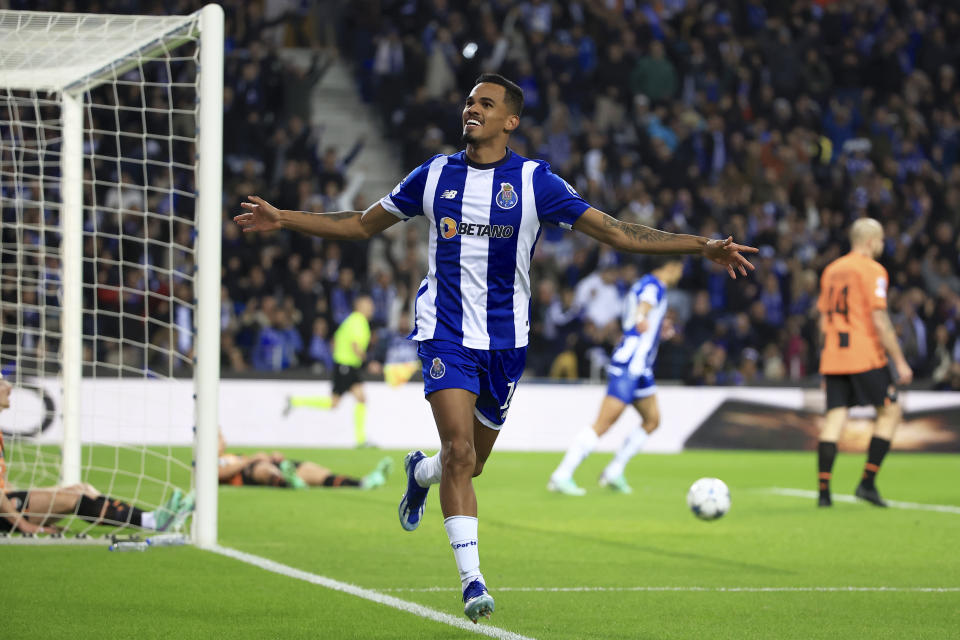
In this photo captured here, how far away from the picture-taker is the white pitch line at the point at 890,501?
11.0 m

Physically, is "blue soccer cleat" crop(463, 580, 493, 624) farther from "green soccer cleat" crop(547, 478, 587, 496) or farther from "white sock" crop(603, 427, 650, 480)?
"white sock" crop(603, 427, 650, 480)

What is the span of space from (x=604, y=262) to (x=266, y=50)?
6.55 metres

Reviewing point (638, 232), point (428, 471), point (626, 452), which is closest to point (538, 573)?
point (428, 471)

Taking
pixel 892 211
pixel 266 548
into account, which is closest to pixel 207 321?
pixel 266 548

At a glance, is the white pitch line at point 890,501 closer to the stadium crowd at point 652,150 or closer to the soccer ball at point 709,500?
the soccer ball at point 709,500

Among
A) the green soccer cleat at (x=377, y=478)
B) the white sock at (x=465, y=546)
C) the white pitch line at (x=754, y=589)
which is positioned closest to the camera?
the white sock at (x=465, y=546)

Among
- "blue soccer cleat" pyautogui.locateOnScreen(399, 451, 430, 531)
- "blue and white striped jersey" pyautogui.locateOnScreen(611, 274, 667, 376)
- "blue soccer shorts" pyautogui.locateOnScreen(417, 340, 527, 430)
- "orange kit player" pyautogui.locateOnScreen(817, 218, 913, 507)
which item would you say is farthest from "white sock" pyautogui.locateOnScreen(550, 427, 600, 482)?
"blue soccer shorts" pyautogui.locateOnScreen(417, 340, 527, 430)

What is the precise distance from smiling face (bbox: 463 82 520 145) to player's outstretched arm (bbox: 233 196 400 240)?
53 centimetres

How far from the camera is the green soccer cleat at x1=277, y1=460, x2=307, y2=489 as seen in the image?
11.6 metres

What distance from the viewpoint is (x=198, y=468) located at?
7.86 metres

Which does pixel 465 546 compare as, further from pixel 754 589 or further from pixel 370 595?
pixel 754 589

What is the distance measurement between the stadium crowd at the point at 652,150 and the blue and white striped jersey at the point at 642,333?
7.26m

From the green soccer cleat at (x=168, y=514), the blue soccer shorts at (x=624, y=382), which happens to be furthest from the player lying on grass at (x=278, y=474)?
the green soccer cleat at (x=168, y=514)

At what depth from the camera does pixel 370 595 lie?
20.3 feet
